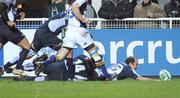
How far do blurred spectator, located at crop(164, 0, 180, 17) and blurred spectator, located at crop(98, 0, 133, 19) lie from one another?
5.30 ft

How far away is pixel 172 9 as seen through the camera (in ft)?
69.9

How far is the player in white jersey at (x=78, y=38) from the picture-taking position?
16.5m

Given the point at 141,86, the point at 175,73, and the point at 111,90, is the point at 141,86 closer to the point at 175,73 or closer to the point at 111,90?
the point at 111,90

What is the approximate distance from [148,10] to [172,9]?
1.15m

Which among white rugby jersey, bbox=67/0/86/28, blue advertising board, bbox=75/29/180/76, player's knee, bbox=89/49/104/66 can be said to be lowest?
blue advertising board, bbox=75/29/180/76

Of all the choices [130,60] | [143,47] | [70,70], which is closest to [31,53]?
[70,70]

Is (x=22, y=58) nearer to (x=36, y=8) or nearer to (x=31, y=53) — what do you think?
(x=31, y=53)

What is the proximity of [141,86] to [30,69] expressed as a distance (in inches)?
181

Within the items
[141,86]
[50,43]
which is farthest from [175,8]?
[141,86]

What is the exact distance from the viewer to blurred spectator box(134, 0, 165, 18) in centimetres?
2019

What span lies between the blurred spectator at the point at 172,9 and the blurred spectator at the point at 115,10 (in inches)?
63.6

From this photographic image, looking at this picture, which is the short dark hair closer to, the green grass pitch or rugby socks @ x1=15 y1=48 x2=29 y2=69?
rugby socks @ x1=15 y1=48 x2=29 y2=69

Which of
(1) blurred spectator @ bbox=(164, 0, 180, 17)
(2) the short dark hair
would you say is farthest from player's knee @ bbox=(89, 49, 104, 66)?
(1) blurred spectator @ bbox=(164, 0, 180, 17)

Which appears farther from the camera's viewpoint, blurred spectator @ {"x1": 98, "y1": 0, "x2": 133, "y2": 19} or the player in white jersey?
blurred spectator @ {"x1": 98, "y1": 0, "x2": 133, "y2": 19}
